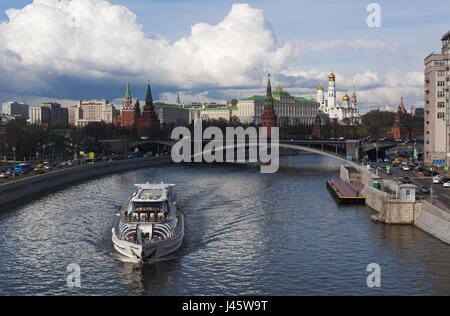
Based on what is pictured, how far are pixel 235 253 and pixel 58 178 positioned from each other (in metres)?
36.8

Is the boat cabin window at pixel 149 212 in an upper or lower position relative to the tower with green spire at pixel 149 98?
lower

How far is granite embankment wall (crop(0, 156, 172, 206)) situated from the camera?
151 ft

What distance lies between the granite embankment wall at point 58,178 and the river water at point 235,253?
232cm

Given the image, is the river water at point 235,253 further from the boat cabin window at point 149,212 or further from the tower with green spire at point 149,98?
the tower with green spire at point 149,98

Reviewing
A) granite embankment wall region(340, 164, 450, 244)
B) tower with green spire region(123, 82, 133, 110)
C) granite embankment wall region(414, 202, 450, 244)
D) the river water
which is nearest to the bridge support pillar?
the river water

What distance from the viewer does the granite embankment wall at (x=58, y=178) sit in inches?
1811

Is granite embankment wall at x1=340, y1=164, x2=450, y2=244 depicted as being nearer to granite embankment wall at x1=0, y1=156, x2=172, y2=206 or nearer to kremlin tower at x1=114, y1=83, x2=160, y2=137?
granite embankment wall at x1=0, y1=156, x2=172, y2=206

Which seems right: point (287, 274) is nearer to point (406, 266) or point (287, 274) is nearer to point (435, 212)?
point (406, 266)

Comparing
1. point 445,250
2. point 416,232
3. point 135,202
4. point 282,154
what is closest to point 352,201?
point 416,232

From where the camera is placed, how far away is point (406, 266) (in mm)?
25219

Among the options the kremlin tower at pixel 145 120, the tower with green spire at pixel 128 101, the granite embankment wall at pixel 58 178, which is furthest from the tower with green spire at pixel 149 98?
the granite embankment wall at pixel 58 178

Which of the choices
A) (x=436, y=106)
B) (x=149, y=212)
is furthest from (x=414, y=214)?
(x=436, y=106)
